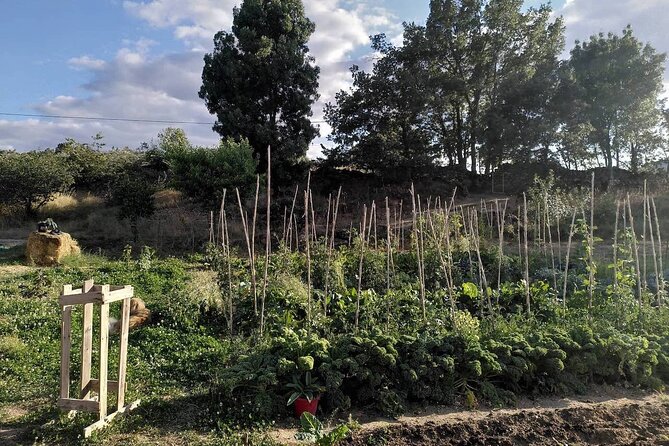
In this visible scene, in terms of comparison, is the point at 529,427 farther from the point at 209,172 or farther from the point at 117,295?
the point at 209,172

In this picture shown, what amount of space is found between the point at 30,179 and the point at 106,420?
14199mm

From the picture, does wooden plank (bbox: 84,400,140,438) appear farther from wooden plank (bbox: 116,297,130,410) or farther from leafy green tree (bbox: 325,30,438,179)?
leafy green tree (bbox: 325,30,438,179)

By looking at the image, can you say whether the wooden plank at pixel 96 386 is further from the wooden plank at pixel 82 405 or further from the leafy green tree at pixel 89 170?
the leafy green tree at pixel 89 170

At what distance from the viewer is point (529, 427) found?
3.23 metres

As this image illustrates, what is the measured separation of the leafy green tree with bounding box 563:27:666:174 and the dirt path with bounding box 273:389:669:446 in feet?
58.4

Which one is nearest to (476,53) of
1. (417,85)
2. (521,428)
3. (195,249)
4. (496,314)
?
(417,85)

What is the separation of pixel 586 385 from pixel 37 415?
14.2 feet

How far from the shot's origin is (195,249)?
1127 centimetres

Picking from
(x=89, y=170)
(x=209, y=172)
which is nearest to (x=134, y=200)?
(x=209, y=172)

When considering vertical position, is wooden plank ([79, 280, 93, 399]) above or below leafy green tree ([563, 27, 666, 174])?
below

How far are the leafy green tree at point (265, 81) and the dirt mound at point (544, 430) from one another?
42.0 feet

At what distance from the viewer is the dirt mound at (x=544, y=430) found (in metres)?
3.04

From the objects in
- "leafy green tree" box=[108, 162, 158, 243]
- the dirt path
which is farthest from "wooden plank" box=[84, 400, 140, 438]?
"leafy green tree" box=[108, 162, 158, 243]

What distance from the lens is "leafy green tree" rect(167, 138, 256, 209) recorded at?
37.4 ft
